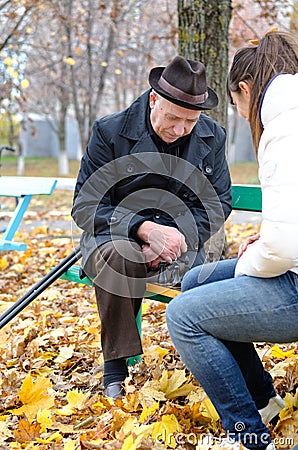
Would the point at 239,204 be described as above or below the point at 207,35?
below

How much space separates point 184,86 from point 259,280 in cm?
108

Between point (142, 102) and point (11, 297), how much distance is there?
2.22 meters

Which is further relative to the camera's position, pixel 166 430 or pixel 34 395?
pixel 34 395

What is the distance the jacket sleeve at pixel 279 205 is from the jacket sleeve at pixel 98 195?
40.6 inches

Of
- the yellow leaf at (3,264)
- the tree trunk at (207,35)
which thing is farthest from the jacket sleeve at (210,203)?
the yellow leaf at (3,264)

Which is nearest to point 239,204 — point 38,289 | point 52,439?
point 38,289

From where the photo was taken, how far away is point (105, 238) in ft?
9.86

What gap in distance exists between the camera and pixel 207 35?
15.9 feet

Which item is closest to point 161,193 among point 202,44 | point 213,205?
point 213,205

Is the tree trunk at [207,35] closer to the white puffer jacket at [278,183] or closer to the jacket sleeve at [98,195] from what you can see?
the jacket sleeve at [98,195]

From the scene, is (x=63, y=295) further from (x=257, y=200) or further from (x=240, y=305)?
(x=240, y=305)

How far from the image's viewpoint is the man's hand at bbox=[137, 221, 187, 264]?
117 inches

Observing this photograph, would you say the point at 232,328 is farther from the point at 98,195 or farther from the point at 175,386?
the point at 98,195

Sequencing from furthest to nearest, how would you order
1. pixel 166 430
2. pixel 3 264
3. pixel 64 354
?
pixel 3 264, pixel 64 354, pixel 166 430
